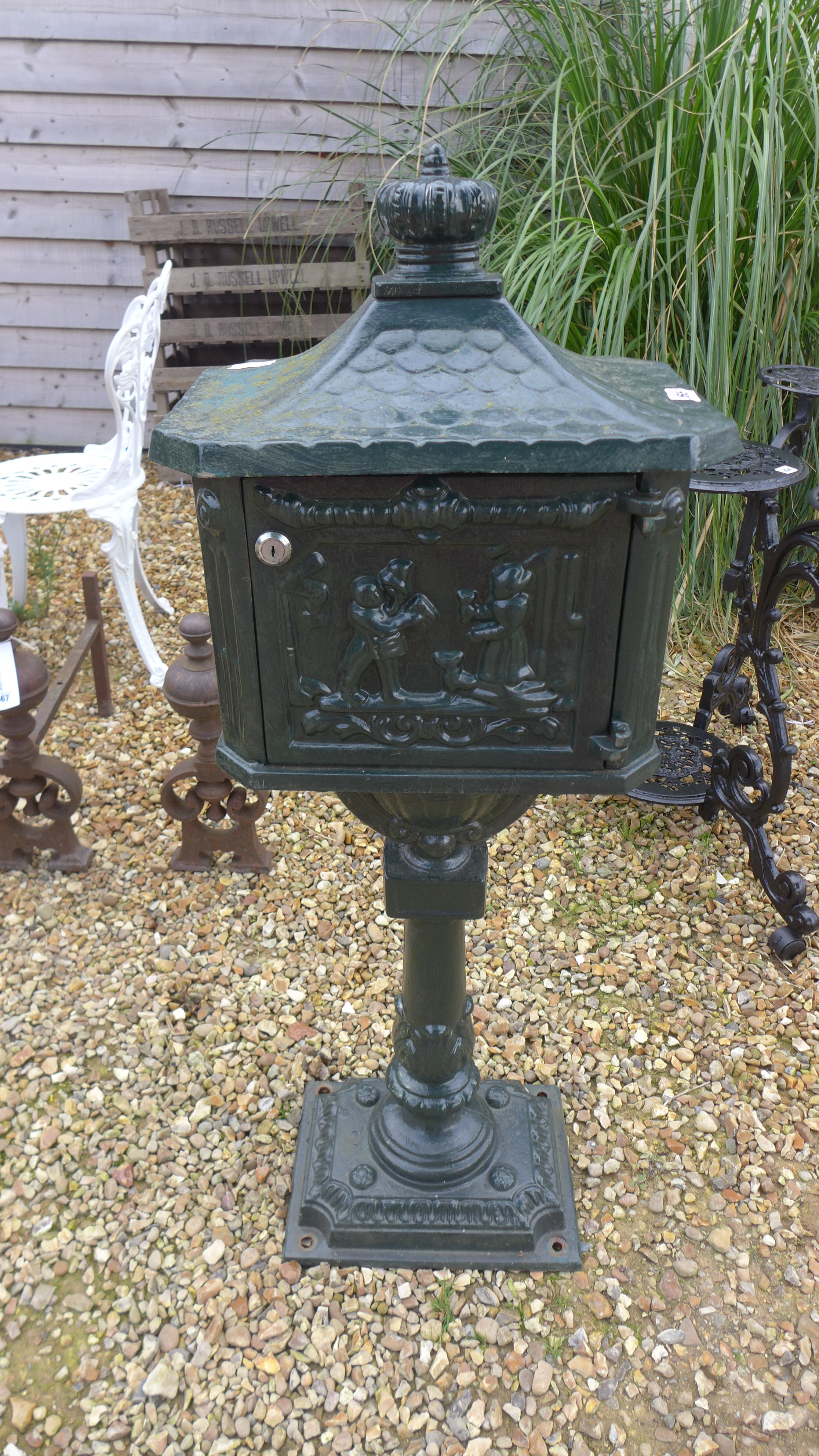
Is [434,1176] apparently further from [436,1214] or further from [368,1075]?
[368,1075]

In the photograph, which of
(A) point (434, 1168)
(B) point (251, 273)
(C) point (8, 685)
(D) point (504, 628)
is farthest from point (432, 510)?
(B) point (251, 273)

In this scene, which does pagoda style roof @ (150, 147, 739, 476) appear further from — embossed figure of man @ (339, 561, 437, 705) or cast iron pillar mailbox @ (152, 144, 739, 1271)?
embossed figure of man @ (339, 561, 437, 705)

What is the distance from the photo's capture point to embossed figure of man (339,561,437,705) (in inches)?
43.1

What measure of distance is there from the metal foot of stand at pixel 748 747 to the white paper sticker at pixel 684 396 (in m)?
1.05

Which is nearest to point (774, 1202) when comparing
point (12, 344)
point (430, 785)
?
point (430, 785)

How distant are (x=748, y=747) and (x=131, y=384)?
218 centimetres

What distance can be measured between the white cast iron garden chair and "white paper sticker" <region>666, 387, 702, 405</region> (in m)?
2.34

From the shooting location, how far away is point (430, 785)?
3.99 feet

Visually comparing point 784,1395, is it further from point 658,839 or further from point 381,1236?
point 658,839

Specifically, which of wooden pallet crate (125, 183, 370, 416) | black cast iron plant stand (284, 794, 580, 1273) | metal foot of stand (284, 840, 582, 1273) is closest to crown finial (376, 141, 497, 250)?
black cast iron plant stand (284, 794, 580, 1273)

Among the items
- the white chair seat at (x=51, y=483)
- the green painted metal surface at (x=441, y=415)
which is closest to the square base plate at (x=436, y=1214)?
the green painted metal surface at (x=441, y=415)

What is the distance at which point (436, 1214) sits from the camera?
168 cm

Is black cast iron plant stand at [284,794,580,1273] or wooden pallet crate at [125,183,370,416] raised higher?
wooden pallet crate at [125,183,370,416]

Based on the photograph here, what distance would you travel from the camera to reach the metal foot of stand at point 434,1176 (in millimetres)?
1660
